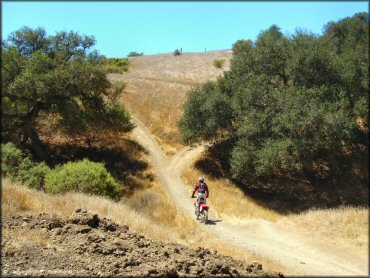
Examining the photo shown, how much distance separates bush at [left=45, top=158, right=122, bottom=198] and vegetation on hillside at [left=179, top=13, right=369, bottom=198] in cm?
855

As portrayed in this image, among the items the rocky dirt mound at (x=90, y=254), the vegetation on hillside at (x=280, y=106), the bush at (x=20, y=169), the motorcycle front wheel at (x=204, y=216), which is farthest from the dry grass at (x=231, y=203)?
the bush at (x=20, y=169)

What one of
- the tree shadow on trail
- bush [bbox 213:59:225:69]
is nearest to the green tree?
the tree shadow on trail

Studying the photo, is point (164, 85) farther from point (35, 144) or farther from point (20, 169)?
point (20, 169)

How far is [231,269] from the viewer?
8.82m

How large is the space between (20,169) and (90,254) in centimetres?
1619

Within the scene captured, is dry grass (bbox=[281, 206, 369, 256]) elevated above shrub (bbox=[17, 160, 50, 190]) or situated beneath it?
elevated above

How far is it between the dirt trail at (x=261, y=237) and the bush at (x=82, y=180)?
473 cm

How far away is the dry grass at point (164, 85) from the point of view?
41156mm

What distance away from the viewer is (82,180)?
878 inches

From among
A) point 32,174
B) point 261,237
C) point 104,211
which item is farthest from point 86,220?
point 32,174

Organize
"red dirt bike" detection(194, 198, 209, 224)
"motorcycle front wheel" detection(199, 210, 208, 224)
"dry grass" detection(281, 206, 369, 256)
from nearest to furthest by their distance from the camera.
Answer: "dry grass" detection(281, 206, 369, 256), "red dirt bike" detection(194, 198, 209, 224), "motorcycle front wheel" detection(199, 210, 208, 224)

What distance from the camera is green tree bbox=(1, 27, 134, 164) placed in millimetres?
28656

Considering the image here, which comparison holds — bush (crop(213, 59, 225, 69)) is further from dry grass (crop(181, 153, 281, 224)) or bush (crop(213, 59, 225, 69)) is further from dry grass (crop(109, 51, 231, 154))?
dry grass (crop(181, 153, 281, 224))

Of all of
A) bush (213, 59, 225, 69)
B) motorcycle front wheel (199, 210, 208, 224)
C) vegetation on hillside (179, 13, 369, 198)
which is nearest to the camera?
motorcycle front wheel (199, 210, 208, 224)
